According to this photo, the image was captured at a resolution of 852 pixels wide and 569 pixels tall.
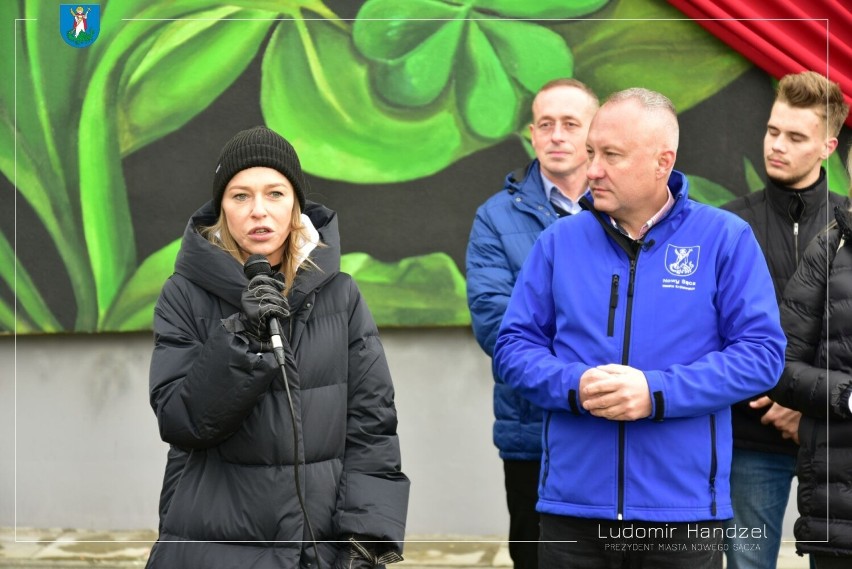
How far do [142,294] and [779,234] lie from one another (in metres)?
3.22

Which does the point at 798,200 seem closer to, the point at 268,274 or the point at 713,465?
the point at 713,465

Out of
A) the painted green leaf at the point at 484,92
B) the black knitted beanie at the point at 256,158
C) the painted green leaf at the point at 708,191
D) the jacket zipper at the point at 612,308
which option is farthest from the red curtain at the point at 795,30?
the black knitted beanie at the point at 256,158

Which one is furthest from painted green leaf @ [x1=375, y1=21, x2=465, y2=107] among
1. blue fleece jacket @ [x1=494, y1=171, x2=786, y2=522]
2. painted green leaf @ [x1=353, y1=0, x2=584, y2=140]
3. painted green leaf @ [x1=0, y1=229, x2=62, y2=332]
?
blue fleece jacket @ [x1=494, y1=171, x2=786, y2=522]

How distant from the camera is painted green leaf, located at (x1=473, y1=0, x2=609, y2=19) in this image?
230 inches

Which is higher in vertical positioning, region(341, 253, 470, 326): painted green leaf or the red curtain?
the red curtain

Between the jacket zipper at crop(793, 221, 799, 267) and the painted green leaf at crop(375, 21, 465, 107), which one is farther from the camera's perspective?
the painted green leaf at crop(375, 21, 465, 107)

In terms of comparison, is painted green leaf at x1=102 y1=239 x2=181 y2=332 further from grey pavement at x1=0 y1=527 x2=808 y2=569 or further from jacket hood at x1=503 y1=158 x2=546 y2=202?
jacket hood at x1=503 y1=158 x2=546 y2=202

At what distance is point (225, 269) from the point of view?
3.03 m

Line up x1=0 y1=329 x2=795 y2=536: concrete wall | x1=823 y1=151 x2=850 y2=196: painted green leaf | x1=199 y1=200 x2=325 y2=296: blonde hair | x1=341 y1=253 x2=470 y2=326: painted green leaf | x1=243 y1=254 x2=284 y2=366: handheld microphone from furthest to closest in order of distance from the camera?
x1=0 y1=329 x2=795 y2=536: concrete wall < x1=341 y1=253 x2=470 y2=326: painted green leaf < x1=823 y1=151 x2=850 y2=196: painted green leaf < x1=199 y1=200 x2=325 y2=296: blonde hair < x1=243 y1=254 x2=284 y2=366: handheld microphone

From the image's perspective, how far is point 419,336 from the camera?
6.12m

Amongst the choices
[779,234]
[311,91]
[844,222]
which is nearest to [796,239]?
[779,234]

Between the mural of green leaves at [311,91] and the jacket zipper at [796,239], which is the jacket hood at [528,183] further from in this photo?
the mural of green leaves at [311,91]

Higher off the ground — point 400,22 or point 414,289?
point 400,22

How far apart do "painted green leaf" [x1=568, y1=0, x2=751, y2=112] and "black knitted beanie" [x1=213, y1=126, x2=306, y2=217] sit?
2.93m
